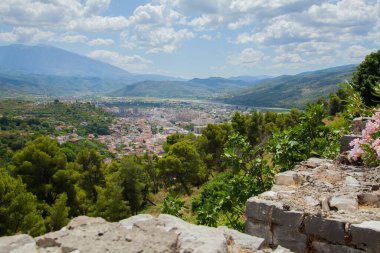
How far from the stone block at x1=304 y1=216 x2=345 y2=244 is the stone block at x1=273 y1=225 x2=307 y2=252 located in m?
0.16

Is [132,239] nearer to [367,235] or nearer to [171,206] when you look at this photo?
[367,235]

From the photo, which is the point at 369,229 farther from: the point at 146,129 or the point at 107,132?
the point at 146,129

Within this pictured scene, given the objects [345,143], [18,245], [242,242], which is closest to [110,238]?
[18,245]

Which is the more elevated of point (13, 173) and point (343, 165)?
point (343, 165)

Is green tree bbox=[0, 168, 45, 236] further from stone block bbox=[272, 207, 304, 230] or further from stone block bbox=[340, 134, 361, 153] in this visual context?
stone block bbox=[272, 207, 304, 230]

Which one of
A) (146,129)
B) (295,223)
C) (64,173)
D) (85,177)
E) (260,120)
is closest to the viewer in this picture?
(295,223)

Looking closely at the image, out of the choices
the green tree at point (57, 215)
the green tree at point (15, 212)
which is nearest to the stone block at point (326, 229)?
the green tree at point (15, 212)

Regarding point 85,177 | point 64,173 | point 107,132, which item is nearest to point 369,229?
point 64,173

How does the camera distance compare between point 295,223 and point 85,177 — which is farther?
point 85,177

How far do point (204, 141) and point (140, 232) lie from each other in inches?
1263

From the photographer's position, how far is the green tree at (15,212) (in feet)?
48.4

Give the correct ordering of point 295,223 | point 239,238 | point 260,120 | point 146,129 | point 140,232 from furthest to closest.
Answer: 1. point 146,129
2. point 260,120
3. point 295,223
4. point 239,238
5. point 140,232

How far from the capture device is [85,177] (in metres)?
31.7

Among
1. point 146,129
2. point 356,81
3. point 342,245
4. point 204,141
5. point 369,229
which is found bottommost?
point 146,129
